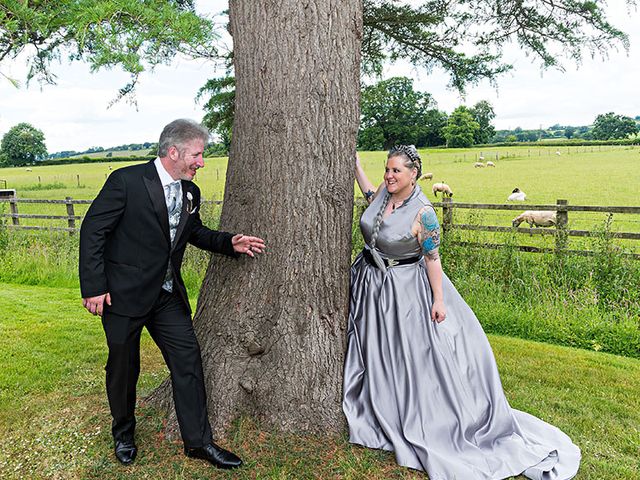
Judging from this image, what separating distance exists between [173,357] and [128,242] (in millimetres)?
702

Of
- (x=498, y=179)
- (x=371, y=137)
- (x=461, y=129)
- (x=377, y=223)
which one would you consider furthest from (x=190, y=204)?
(x=461, y=129)

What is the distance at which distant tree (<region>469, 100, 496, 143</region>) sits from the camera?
52.2 meters

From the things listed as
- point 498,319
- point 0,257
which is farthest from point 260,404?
point 0,257

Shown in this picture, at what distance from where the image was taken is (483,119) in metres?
53.5

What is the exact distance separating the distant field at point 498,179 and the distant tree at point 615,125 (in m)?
7.53

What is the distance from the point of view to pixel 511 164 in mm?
39938

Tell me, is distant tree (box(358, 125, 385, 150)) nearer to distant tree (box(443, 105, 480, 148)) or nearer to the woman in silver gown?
distant tree (box(443, 105, 480, 148))

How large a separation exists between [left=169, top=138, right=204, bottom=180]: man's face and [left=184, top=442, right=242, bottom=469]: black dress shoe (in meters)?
1.55

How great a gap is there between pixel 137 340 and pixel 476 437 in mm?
2106

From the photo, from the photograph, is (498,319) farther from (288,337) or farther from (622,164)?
(622,164)

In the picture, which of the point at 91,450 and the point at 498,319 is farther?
the point at 498,319

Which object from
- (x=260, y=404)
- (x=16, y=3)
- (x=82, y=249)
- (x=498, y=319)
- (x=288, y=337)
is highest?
(x=16, y=3)

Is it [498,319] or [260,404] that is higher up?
[260,404]

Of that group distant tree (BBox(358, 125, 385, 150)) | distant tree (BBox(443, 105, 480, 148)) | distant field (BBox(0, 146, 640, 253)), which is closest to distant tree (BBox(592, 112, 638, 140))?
distant field (BBox(0, 146, 640, 253))
